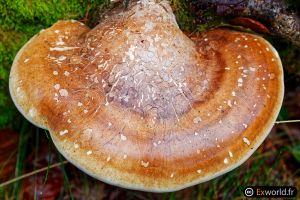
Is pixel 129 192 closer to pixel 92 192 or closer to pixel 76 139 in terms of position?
pixel 92 192

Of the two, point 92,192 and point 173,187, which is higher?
point 173,187

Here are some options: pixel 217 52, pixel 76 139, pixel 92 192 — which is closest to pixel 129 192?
pixel 92 192

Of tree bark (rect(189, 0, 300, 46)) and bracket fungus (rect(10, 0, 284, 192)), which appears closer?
bracket fungus (rect(10, 0, 284, 192))

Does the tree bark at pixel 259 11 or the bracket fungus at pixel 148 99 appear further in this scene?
the tree bark at pixel 259 11

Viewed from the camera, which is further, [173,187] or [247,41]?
[247,41]

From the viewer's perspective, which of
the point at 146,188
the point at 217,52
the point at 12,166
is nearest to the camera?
the point at 146,188

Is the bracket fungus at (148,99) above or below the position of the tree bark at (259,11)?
below

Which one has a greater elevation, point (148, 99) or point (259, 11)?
point (259, 11)

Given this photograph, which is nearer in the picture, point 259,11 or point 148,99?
point 148,99
